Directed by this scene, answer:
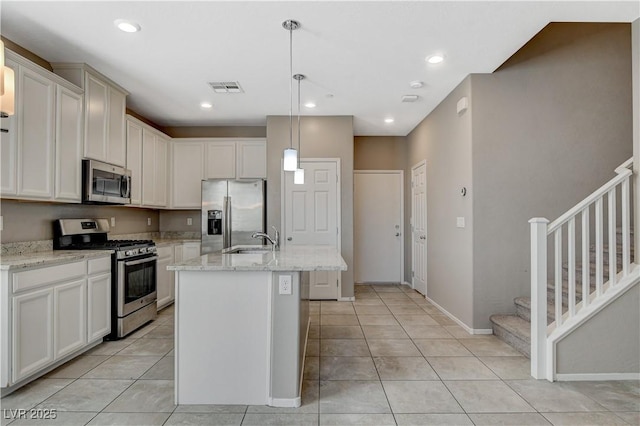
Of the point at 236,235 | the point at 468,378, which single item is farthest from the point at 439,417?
the point at 236,235

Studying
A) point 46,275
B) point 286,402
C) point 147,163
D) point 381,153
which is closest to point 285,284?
point 286,402

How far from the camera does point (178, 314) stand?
216 centimetres

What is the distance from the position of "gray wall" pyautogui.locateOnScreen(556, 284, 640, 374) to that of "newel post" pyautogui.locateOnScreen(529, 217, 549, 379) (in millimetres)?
117

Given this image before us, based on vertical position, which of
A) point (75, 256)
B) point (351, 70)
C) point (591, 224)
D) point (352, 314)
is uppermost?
point (351, 70)

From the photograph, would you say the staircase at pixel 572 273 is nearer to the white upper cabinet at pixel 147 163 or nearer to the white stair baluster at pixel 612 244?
the white stair baluster at pixel 612 244

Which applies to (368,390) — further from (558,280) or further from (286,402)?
(558,280)

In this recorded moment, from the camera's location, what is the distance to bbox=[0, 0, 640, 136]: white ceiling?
237 cm

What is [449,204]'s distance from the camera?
13.3ft

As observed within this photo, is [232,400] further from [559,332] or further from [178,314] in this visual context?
[559,332]

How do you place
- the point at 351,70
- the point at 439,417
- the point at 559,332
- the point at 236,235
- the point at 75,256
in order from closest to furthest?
the point at 439,417, the point at 559,332, the point at 75,256, the point at 351,70, the point at 236,235

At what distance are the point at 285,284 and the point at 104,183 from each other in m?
2.52

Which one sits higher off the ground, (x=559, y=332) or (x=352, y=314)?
(x=559, y=332)

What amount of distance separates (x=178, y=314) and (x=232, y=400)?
65 centimetres

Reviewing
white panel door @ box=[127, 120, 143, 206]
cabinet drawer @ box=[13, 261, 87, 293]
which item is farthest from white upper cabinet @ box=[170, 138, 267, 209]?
cabinet drawer @ box=[13, 261, 87, 293]
